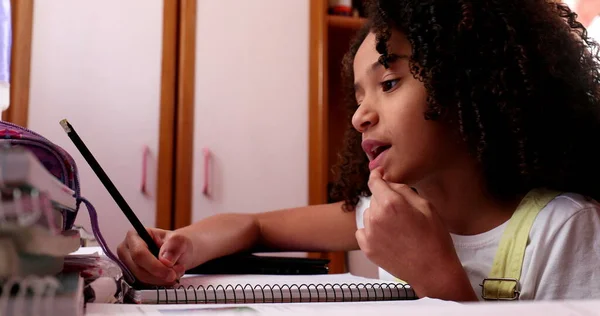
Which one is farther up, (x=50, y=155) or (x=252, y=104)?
(x=252, y=104)

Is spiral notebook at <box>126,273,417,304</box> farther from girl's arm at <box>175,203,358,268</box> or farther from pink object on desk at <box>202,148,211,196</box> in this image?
pink object on desk at <box>202,148,211,196</box>

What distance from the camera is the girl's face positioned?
2.17ft

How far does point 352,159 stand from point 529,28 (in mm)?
409

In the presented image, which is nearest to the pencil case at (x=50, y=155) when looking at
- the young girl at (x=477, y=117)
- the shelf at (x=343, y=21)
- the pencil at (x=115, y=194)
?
the pencil at (x=115, y=194)

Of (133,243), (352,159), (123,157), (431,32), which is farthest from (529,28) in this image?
(123,157)

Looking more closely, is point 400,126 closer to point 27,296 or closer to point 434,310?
→ point 434,310

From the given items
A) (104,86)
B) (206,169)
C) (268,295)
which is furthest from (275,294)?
(104,86)

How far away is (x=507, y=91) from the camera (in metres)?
0.66

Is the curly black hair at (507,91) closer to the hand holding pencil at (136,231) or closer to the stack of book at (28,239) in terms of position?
the hand holding pencil at (136,231)

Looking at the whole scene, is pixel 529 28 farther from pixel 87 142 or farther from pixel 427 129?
pixel 87 142

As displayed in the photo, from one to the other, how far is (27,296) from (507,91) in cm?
60

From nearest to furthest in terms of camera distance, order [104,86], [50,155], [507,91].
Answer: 1. [50,155]
2. [507,91]
3. [104,86]

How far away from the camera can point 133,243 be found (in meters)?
0.62

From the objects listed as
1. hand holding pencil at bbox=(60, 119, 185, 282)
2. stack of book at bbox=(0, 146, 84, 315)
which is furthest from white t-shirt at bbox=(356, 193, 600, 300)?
stack of book at bbox=(0, 146, 84, 315)
